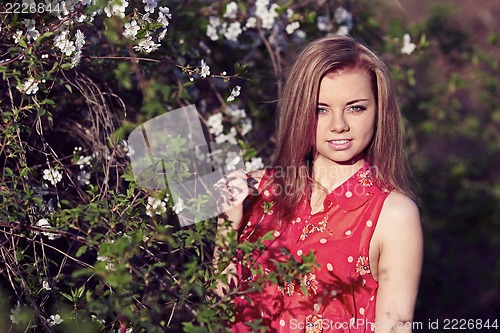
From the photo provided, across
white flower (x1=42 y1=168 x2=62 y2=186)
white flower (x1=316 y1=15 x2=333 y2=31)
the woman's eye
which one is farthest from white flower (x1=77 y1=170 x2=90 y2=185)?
white flower (x1=316 y1=15 x2=333 y2=31)

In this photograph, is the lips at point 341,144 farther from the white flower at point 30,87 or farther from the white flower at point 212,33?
the white flower at point 212,33

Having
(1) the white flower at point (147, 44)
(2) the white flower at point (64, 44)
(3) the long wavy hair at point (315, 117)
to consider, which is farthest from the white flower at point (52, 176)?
(3) the long wavy hair at point (315, 117)

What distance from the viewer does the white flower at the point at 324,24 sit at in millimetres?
3350

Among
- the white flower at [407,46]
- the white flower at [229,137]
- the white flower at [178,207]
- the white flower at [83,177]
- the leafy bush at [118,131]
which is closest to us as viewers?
the leafy bush at [118,131]

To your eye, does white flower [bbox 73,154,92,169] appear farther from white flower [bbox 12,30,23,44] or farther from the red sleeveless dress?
the red sleeveless dress

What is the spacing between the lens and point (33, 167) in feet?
7.52

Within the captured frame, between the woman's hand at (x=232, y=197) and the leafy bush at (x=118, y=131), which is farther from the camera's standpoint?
the woman's hand at (x=232, y=197)

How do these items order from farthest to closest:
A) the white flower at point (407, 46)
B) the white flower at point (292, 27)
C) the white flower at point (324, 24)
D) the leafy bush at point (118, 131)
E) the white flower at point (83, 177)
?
the white flower at point (407, 46), the white flower at point (324, 24), the white flower at point (292, 27), the white flower at point (83, 177), the leafy bush at point (118, 131)

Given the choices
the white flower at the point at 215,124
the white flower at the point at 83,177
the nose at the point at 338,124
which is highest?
the nose at the point at 338,124

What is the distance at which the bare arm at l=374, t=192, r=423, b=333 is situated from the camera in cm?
210

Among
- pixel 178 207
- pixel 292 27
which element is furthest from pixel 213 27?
pixel 178 207

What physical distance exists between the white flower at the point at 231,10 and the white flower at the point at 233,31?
33 mm

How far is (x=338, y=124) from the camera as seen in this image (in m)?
2.17

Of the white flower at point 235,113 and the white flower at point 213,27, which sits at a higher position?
the white flower at point 213,27
